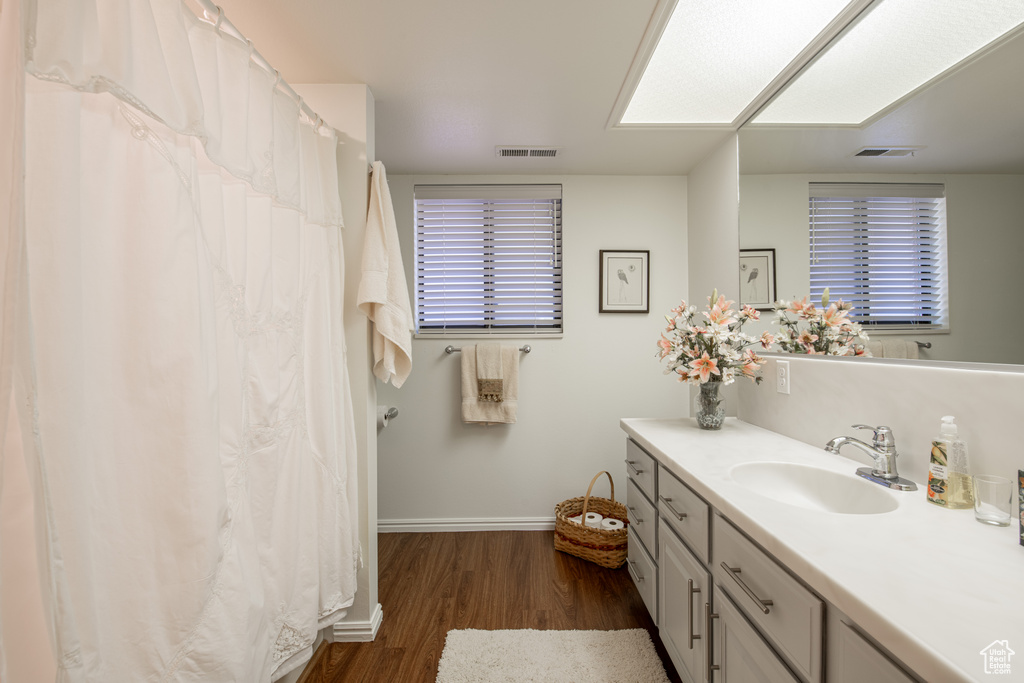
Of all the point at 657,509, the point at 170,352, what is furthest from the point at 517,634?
the point at 170,352

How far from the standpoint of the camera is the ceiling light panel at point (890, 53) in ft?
3.39

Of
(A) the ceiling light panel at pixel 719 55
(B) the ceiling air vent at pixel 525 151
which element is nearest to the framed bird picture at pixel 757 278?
(A) the ceiling light panel at pixel 719 55

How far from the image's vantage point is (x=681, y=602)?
135 centimetres

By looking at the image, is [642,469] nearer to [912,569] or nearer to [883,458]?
[883,458]

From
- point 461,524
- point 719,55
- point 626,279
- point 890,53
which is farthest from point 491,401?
point 890,53

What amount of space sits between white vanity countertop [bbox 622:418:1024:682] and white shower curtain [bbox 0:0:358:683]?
1207mm

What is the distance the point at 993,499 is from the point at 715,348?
0.94 m

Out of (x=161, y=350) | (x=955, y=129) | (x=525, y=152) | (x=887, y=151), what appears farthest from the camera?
(x=525, y=152)

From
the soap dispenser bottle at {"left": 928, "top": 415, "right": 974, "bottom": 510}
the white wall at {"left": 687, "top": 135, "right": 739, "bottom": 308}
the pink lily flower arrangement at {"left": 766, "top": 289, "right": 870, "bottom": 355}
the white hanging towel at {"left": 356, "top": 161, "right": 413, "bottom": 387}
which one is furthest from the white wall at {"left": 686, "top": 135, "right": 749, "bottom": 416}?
the white hanging towel at {"left": 356, "top": 161, "right": 413, "bottom": 387}

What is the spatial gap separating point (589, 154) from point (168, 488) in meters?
2.32

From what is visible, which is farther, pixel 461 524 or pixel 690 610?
pixel 461 524

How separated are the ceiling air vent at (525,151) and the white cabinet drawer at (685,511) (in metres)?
1.74

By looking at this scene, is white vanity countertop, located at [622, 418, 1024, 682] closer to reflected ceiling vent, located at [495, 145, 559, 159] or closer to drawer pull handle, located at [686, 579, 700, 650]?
drawer pull handle, located at [686, 579, 700, 650]

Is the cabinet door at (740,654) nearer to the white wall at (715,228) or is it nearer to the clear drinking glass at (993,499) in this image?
the clear drinking glass at (993,499)
